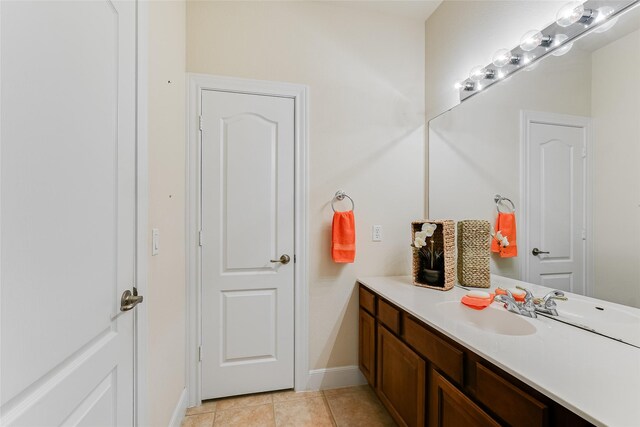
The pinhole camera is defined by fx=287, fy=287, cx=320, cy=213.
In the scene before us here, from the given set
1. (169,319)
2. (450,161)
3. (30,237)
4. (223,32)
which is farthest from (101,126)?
(450,161)

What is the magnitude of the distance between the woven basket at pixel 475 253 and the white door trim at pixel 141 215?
1726 millimetres

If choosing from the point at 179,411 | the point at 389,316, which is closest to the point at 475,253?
the point at 389,316

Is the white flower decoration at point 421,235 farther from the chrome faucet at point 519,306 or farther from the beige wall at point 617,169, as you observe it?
the beige wall at point 617,169

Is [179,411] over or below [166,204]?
below

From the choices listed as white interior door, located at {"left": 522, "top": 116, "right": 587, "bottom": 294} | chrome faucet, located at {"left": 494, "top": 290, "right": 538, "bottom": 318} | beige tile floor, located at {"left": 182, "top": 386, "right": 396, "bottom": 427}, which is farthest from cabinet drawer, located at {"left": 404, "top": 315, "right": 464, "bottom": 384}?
beige tile floor, located at {"left": 182, "top": 386, "right": 396, "bottom": 427}

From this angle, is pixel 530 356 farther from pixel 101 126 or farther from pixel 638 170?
pixel 101 126

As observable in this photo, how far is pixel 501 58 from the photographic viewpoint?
1.60 m

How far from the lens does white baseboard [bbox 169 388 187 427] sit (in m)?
1.60

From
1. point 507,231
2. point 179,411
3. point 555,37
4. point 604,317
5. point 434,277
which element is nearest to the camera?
point 604,317

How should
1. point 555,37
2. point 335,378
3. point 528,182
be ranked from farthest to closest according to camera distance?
1. point 335,378
2. point 528,182
3. point 555,37

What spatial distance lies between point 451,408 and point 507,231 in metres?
0.95

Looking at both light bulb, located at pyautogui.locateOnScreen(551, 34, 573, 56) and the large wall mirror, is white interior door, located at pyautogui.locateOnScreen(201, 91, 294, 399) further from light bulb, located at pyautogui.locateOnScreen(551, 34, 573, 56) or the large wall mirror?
light bulb, located at pyautogui.locateOnScreen(551, 34, 573, 56)

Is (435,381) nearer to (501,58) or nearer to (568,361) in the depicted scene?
(568,361)

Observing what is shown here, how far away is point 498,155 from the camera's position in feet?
5.40
